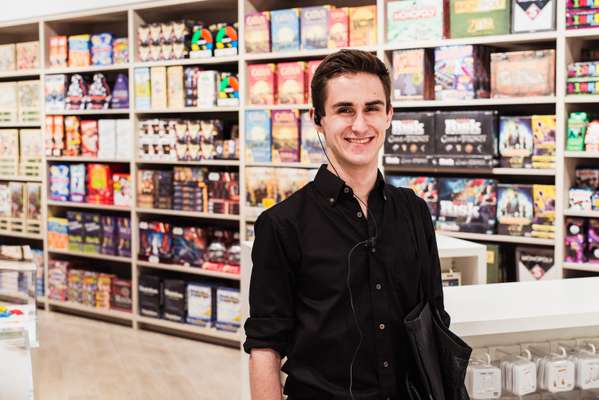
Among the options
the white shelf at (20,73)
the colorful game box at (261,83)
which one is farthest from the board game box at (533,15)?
the white shelf at (20,73)

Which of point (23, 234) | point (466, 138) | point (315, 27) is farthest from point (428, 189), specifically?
point (23, 234)

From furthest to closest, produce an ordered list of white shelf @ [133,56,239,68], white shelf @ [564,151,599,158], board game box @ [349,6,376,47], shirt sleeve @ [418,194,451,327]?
white shelf @ [133,56,239,68], board game box @ [349,6,376,47], white shelf @ [564,151,599,158], shirt sleeve @ [418,194,451,327]

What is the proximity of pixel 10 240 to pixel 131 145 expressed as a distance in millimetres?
2181

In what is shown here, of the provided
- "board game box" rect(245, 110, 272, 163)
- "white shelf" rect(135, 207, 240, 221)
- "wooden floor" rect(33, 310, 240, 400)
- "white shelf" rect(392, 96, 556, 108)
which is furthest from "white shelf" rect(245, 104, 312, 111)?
"wooden floor" rect(33, 310, 240, 400)

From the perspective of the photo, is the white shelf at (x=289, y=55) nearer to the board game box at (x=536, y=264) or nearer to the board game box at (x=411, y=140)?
the board game box at (x=411, y=140)

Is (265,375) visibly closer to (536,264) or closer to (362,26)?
(536,264)

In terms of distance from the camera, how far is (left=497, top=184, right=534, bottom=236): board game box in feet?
14.5

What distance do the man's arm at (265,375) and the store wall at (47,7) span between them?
4814mm

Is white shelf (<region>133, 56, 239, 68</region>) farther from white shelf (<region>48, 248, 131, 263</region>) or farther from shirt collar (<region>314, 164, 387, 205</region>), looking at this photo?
shirt collar (<region>314, 164, 387, 205</region>)

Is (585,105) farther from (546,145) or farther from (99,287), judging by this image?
(99,287)

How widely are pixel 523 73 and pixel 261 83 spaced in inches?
71.7

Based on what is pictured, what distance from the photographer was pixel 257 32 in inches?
211

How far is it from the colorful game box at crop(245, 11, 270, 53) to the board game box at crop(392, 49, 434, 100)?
988 millimetres

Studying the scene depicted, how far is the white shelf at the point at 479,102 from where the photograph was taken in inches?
170
